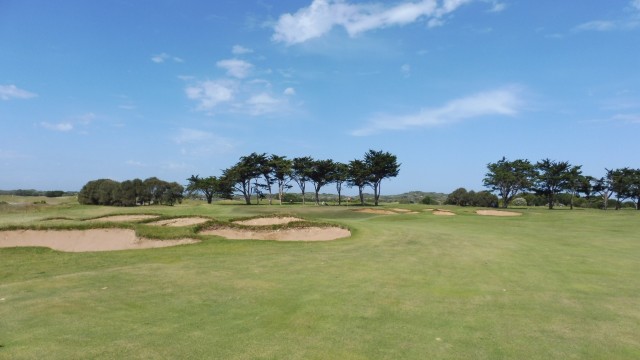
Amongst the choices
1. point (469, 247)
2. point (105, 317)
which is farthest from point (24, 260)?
point (469, 247)

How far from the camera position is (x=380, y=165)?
7488 cm

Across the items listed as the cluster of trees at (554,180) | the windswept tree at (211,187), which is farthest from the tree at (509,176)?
the windswept tree at (211,187)

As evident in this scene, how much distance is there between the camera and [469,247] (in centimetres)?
1769

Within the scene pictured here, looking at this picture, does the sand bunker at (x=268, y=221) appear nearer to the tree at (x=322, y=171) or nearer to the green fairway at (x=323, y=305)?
the green fairway at (x=323, y=305)

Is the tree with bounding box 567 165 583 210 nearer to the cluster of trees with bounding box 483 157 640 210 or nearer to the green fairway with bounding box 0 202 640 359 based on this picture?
the cluster of trees with bounding box 483 157 640 210

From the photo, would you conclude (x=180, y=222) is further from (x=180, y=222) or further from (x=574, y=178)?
(x=574, y=178)

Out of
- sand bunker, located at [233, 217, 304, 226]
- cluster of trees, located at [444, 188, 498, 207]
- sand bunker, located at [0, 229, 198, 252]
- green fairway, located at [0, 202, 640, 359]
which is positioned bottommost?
green fairway, located at [0, 202, 640, 359]

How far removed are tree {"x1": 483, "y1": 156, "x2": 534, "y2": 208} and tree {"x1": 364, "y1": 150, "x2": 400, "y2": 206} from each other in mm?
16375

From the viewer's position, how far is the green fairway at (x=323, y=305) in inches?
256

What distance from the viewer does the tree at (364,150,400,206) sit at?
247 ft

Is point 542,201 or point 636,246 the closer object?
point 636,246

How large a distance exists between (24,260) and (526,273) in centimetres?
1758

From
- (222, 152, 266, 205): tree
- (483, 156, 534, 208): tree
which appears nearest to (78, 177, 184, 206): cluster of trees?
(222, 152, 266, 205): tree

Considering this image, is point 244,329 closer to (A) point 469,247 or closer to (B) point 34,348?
(B) point 34,348
